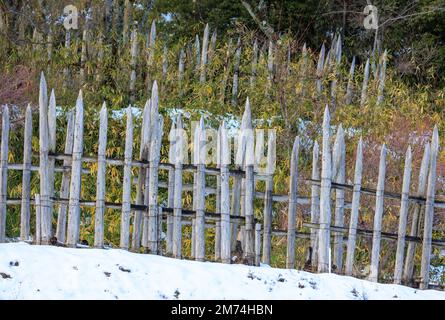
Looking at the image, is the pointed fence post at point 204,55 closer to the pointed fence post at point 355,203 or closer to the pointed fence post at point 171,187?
the pointed fence post at point 171,187

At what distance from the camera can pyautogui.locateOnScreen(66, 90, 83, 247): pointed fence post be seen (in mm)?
7449

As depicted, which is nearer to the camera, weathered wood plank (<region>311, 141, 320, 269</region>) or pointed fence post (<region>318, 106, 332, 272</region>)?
pointed fence post (<region>318, 106, 332, 272</region>)

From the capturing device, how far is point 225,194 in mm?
7527

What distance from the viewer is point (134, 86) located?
1223cm

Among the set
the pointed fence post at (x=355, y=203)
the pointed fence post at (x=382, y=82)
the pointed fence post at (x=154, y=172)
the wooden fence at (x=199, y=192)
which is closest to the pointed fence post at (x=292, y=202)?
the wooden fence at (x=199, y=192)

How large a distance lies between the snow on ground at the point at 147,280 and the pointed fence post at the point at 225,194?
8.3 inches

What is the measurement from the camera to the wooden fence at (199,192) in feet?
24.6

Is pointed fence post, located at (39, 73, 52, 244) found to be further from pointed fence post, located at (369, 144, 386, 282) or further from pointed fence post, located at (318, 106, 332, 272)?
pointed fence post, located at (369, 144, 386, 282)

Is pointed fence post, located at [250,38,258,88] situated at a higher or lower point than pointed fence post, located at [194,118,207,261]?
higher

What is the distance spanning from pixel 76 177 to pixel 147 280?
119cm

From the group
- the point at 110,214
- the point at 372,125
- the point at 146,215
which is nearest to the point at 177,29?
the point at 372,125

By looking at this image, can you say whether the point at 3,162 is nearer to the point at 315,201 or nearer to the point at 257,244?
the point at 257,244

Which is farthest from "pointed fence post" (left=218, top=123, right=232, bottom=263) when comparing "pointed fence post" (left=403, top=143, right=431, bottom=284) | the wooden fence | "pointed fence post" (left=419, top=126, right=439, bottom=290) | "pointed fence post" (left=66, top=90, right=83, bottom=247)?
"pointed fence post" (left=419, top=126, right=439, bottom=290)
